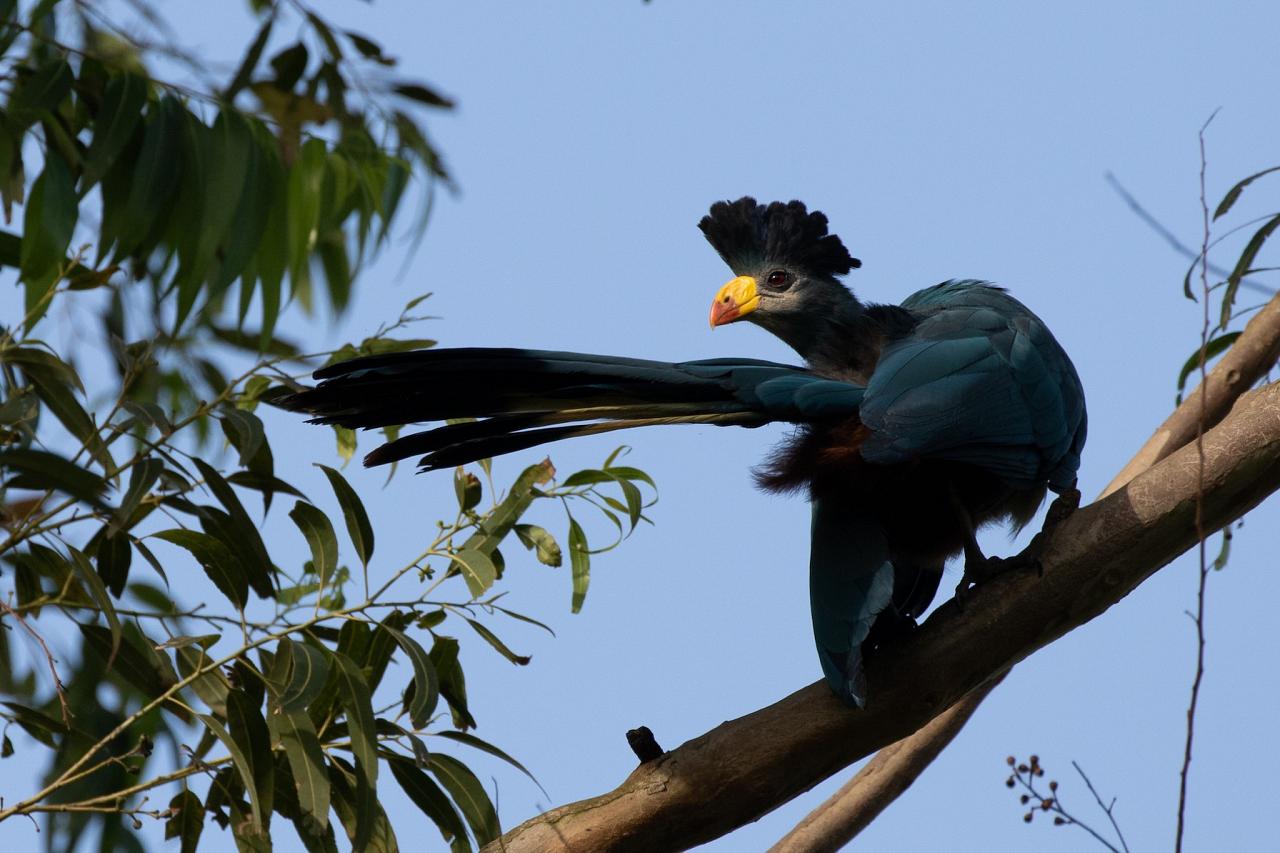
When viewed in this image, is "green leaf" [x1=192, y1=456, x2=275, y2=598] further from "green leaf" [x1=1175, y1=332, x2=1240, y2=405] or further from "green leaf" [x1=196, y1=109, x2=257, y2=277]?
"green leaf" [x1=1175, y1=332, x2=1240, y2=405]

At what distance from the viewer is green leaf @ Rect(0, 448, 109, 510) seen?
205 cm

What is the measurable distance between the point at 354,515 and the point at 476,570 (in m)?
0.30

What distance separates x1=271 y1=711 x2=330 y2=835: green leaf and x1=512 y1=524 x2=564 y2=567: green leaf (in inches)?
23.9

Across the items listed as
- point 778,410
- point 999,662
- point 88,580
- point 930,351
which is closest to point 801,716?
point 999,662

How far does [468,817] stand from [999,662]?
3.46 feet

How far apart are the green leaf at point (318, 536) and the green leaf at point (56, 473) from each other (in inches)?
27.6

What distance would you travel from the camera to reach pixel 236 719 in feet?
8.85

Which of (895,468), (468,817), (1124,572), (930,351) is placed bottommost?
(1124,572)

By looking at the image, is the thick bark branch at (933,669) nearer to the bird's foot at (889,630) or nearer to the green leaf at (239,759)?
the bird's foot at (889,630)

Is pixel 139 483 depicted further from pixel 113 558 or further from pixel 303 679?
pixel 303 679

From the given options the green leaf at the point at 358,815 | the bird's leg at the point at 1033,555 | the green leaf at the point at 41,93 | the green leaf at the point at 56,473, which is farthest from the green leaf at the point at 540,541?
the green leaf at the point at 41,93

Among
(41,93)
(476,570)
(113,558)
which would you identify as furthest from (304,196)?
(476,570)

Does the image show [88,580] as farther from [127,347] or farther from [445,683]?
[445,683]

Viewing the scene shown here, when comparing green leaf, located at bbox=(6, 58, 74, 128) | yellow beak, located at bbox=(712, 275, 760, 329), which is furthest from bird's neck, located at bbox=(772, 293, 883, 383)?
green leaf, located at bbox=(6, 58, 74, 128)
